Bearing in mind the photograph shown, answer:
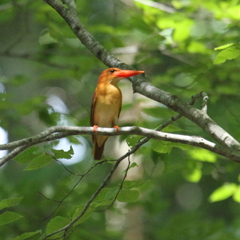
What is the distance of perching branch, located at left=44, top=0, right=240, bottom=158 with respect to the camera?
86.4 inches

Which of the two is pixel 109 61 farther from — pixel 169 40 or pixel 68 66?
pixel 68 66

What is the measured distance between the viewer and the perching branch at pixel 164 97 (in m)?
2.19

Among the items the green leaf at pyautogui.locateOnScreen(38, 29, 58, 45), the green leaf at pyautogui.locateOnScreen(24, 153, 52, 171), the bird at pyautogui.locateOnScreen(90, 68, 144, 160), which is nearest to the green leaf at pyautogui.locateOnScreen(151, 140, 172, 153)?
the green leaf at pyautogui.locateOnScreen(24, 153, 52, 171)

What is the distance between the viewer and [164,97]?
98.2 inches

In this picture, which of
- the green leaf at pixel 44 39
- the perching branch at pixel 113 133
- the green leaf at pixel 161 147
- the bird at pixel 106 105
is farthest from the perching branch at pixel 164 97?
the green leaf at pixel 44 39

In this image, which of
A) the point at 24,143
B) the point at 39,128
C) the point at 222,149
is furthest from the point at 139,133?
the point at 39,128

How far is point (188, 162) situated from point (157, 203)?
43.1 inches

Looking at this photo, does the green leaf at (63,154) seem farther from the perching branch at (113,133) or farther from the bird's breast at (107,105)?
the bird's breast at (107,105)

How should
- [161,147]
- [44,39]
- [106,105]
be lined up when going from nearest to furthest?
[161,147] → [106,105] → [44,39]

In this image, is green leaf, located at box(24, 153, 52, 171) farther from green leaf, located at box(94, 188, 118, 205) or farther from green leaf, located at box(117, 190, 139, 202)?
green leaf, located at box(117, 190, 139, 202)

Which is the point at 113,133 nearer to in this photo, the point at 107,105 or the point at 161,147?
the point at 161,147

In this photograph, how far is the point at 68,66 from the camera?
517cm

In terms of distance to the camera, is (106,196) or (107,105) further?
(107,105)

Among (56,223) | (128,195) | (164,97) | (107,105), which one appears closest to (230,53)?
(164,97)
